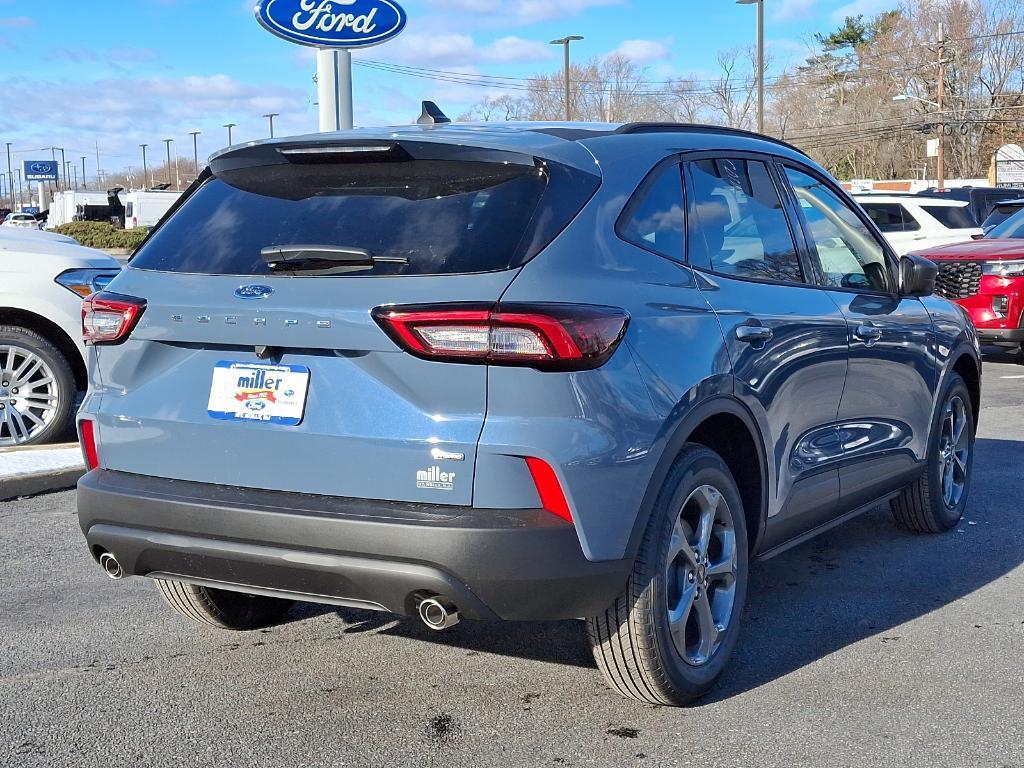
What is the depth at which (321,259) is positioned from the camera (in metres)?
3.47

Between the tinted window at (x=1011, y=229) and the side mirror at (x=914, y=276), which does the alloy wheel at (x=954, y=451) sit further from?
the tinted window at (x=1011, y=229)

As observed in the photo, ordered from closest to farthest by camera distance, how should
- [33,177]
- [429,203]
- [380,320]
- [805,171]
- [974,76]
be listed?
1. [380,320]
2. [429,203]
3. [805,171]
4. [974,76]
5. [33,177]

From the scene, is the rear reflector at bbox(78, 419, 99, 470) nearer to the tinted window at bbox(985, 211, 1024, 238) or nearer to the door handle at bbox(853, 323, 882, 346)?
the door handle at bbox(853, 323, 882, 346)

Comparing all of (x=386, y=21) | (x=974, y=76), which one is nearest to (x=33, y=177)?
(x=974, y=76)

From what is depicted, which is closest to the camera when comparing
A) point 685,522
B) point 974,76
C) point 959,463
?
point 685,522

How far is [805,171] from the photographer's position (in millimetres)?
5055

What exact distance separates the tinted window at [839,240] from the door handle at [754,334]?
33.2 inches

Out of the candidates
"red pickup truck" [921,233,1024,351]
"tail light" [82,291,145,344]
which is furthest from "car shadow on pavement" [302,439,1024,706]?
"red pickup truck" [921,233,1024,351]

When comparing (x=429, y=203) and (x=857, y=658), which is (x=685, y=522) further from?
(x=429, y=203)

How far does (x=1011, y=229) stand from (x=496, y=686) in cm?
1150

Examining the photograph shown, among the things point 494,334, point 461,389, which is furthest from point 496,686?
point 494,334

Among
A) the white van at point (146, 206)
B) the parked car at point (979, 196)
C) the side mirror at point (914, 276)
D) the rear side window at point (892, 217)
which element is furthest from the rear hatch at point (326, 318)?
the white van at point (146, 206)

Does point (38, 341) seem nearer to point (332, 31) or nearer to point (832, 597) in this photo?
point (832, 597)

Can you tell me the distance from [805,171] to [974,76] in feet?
228
